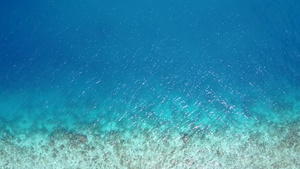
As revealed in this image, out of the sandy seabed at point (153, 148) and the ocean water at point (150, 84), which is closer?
the sandy seabed at point (153, 148)

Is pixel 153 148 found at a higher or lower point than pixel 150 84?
lower

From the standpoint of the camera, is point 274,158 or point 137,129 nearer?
point 274,158

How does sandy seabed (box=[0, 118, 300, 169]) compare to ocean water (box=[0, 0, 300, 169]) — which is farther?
ocean water (box=[0, 0, 300, 169])

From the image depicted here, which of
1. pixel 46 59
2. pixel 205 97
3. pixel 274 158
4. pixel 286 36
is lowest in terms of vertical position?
pixel 274 158

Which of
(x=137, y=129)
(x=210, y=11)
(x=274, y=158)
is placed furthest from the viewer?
(x=210, y=11)

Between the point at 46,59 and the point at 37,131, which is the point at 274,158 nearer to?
the point at 37,131

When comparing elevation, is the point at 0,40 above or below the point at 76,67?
above

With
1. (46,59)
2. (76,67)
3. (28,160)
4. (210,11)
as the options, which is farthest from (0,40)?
(210,11)

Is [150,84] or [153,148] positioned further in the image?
[150,84]
